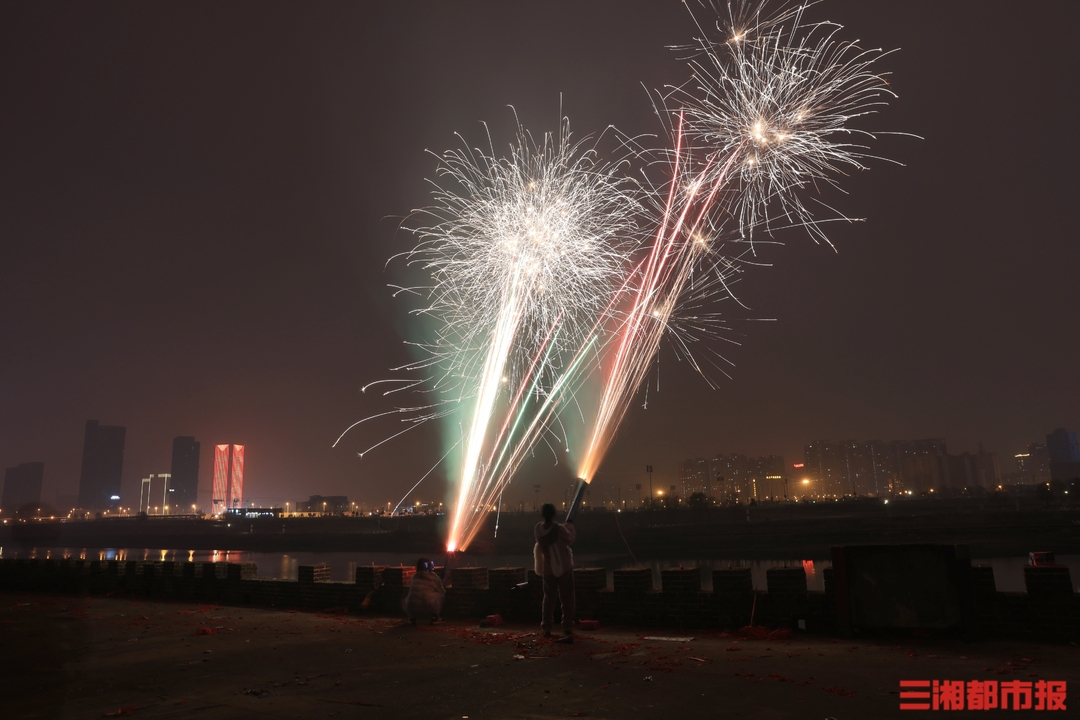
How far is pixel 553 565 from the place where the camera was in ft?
26.3

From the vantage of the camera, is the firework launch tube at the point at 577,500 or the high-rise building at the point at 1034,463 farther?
the high-rise building at the point at 1034,463

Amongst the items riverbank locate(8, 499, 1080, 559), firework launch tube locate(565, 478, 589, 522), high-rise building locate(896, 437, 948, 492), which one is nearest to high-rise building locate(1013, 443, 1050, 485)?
high-rise building locate(896, 437, 948, 492)

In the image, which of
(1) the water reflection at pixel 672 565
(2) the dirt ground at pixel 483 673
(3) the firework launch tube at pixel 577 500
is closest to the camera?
(2) the dirt ground at pixel 483 673

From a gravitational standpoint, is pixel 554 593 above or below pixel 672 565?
Answer: above

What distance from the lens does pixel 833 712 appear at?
4.52 metres

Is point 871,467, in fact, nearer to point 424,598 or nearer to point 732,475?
point 732,475

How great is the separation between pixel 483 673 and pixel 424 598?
3566 mm

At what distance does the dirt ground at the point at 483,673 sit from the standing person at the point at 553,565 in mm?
401

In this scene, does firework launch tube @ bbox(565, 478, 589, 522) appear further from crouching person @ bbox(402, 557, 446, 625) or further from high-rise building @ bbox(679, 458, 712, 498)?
high-rise building @ bbox(679, 458, 712, 498)

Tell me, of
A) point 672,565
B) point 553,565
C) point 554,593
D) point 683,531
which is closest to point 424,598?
point 554,593

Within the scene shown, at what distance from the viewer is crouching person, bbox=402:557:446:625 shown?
30.9 ft

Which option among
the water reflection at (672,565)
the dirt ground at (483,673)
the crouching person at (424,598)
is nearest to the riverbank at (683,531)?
the water reflection at (672,565)

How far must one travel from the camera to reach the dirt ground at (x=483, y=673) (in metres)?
4.91

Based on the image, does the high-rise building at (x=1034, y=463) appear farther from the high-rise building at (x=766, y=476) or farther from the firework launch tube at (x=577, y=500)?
the firework launch tube at (x=577, y=500)
